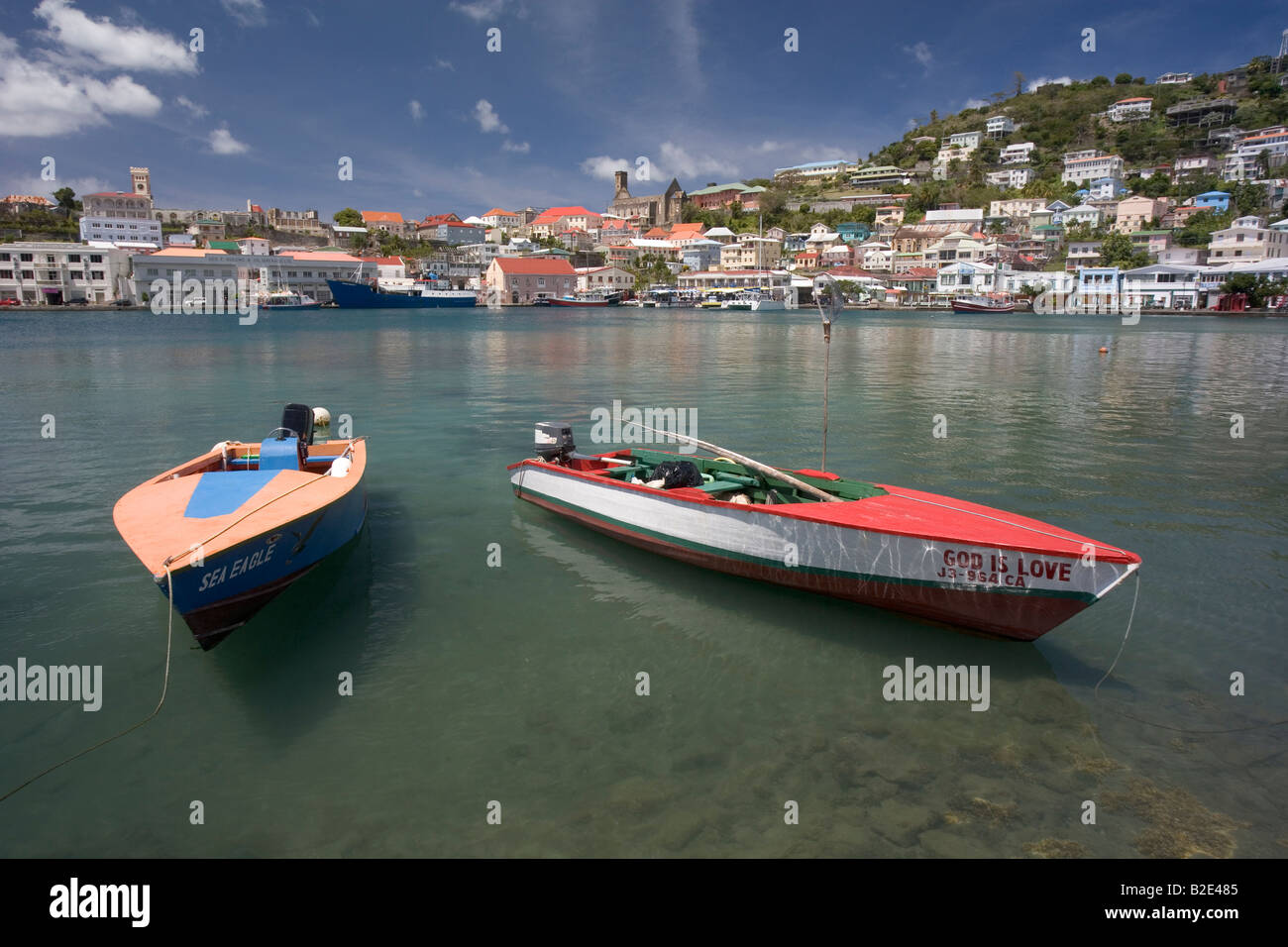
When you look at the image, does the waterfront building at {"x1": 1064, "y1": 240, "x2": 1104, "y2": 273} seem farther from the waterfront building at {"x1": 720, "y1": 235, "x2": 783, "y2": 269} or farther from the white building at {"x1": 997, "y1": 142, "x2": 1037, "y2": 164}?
the white building at {"x1": 997, "y1": 142, "x2": 1037, "y2": 164}

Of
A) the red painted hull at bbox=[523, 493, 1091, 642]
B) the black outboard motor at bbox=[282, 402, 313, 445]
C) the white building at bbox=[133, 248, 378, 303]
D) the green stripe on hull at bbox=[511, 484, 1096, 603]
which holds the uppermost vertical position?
the white building at bbox=[133, 248, 378, 303]

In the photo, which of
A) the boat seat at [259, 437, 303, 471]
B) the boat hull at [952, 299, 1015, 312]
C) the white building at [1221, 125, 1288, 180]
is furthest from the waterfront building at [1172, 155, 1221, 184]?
the boat seat at [259, 437, 303, 471]

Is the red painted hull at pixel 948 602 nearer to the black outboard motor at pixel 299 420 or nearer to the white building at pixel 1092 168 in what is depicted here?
the black outboard motor at pixel 299 420

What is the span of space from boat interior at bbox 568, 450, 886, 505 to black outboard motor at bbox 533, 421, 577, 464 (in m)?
0.53

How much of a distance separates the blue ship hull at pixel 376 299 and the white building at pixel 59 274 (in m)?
28.5

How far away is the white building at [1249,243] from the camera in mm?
98312

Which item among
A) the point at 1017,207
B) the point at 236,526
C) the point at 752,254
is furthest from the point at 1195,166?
the point at 236,526

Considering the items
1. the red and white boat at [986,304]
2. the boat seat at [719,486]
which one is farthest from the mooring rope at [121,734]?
the red and white boat at [986,304]

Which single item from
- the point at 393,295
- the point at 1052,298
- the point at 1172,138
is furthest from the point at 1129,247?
the point at 393,295

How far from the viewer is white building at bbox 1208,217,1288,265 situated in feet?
323

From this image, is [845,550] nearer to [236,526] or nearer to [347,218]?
[236,526]

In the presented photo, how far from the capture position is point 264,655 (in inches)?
282
